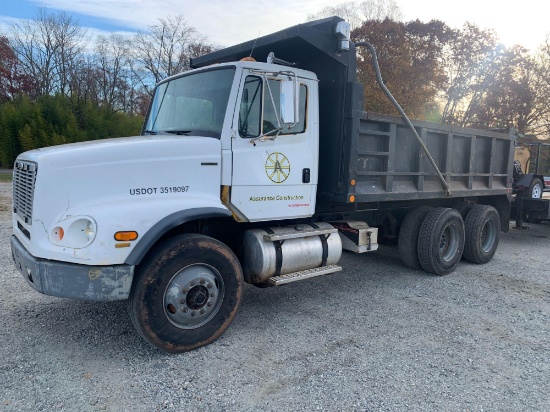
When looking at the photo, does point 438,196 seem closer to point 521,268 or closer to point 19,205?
point 521,268

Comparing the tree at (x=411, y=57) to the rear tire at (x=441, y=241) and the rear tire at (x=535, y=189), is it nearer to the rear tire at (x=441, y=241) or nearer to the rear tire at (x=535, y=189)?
the rear tire at (x=535, y=189)

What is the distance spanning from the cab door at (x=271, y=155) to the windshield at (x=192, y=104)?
209 mm

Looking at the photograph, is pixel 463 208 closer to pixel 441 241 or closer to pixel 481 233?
pixel 481 233

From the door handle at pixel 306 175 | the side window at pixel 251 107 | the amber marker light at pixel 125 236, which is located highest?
the side window at pixel 251 107

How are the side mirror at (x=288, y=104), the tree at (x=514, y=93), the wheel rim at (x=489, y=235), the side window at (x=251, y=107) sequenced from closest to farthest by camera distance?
the side mirror at (x=288, y=104) < the side window at (x=251, y=107) < the wheel rim at (x=489, y=235) < the tree at (x=514, y=93)

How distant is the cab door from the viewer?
4445 millimetres

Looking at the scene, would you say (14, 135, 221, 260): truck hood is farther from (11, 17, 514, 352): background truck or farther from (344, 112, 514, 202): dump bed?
(344, 112, 514, 202): dump bed

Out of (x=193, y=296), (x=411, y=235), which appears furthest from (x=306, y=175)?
(x=411, y=235)

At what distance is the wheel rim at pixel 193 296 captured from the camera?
12.9 feet

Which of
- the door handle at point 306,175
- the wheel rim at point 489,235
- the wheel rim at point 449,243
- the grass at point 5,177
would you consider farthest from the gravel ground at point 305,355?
the grass at point 5,177

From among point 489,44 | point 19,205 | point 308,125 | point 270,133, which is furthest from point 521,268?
point 489,44

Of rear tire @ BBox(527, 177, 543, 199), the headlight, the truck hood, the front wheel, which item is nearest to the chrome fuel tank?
the front wheel

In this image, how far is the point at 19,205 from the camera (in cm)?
416

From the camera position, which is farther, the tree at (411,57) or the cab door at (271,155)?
the tree at (411,57)
